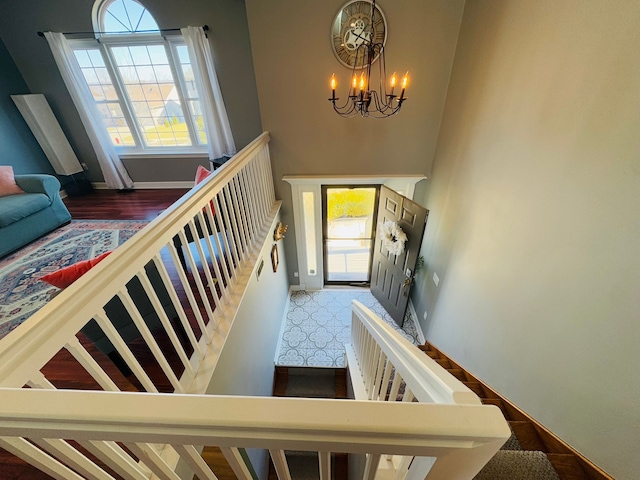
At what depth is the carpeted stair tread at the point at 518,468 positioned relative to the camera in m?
1.04

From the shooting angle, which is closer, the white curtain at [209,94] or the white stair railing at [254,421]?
the white stair railing at [254,421]

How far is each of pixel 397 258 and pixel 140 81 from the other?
16.8ft

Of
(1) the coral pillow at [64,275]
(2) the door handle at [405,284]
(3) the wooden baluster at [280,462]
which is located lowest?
(2) the door handle at [405,284]

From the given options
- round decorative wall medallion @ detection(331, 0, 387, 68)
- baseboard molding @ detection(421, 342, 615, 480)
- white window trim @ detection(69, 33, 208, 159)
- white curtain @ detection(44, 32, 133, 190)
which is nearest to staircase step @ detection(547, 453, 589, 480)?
baseboard molding @ detection(421, 342, 615, 480)

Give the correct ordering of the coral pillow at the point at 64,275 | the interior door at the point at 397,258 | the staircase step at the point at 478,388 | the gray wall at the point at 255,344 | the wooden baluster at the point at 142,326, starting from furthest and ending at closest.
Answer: the interior door at the point at 397,258 < the staircase step at the point at 478,388 < the gray wall at the point at 255,344 < the coral pillow at the point at 64,275 < the wooden baluster at the point at 142,326

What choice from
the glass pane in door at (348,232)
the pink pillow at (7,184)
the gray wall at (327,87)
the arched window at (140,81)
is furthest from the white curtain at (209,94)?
the pink pillow at (7,184)

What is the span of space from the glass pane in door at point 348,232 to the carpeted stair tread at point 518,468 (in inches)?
113

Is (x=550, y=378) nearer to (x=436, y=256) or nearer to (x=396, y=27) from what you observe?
(x=436, y=256)

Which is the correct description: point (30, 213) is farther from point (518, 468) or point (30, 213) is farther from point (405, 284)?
point (518, 468)

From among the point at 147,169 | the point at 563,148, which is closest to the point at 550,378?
the point at 563,148

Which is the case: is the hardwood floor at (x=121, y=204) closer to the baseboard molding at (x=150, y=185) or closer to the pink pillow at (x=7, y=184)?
the baseboard molding at (x=150, y=185)

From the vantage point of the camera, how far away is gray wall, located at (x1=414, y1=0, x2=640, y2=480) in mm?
955

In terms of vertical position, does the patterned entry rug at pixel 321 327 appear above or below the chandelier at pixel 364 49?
below

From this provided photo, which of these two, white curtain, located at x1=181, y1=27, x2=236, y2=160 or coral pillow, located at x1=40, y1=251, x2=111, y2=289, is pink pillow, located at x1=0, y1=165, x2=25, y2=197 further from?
coral pillow, located at x1=40, y1=251, x2=111, y2=289
